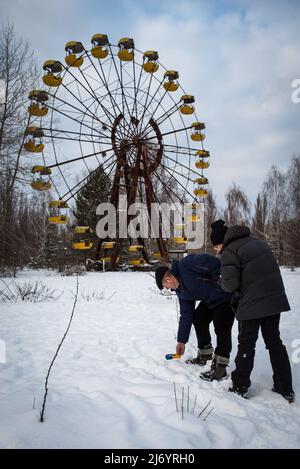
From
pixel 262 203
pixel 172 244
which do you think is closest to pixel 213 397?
pixel 172 244

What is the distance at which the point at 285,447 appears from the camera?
1.86 metres

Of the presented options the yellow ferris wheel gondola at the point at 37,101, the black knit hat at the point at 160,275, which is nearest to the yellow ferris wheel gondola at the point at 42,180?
the yellow ferris wheel gondola at the point at 37,101

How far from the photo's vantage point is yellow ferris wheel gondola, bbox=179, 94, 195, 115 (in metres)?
12.7

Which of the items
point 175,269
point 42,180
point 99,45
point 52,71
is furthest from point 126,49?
point 175,269

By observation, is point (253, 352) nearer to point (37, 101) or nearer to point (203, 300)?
point (203, 300)

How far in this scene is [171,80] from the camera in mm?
12516

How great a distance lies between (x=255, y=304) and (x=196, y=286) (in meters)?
0.67

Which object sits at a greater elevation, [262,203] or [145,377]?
[262,203]

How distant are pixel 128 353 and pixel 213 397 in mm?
1373

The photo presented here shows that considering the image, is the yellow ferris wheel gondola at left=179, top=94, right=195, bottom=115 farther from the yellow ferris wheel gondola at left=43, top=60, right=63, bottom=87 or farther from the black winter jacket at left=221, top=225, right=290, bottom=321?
the black winter jacket at left=221, top=225, right=290, bottom=321

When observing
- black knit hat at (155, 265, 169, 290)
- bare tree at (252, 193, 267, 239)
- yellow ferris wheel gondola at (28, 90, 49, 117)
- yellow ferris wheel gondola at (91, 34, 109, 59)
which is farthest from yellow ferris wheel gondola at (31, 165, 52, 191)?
bare tree at (252, 193, 267, 239)

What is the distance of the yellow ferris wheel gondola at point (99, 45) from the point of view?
419 inches

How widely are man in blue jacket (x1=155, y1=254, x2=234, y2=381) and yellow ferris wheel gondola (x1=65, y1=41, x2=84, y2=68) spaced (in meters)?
10.6
